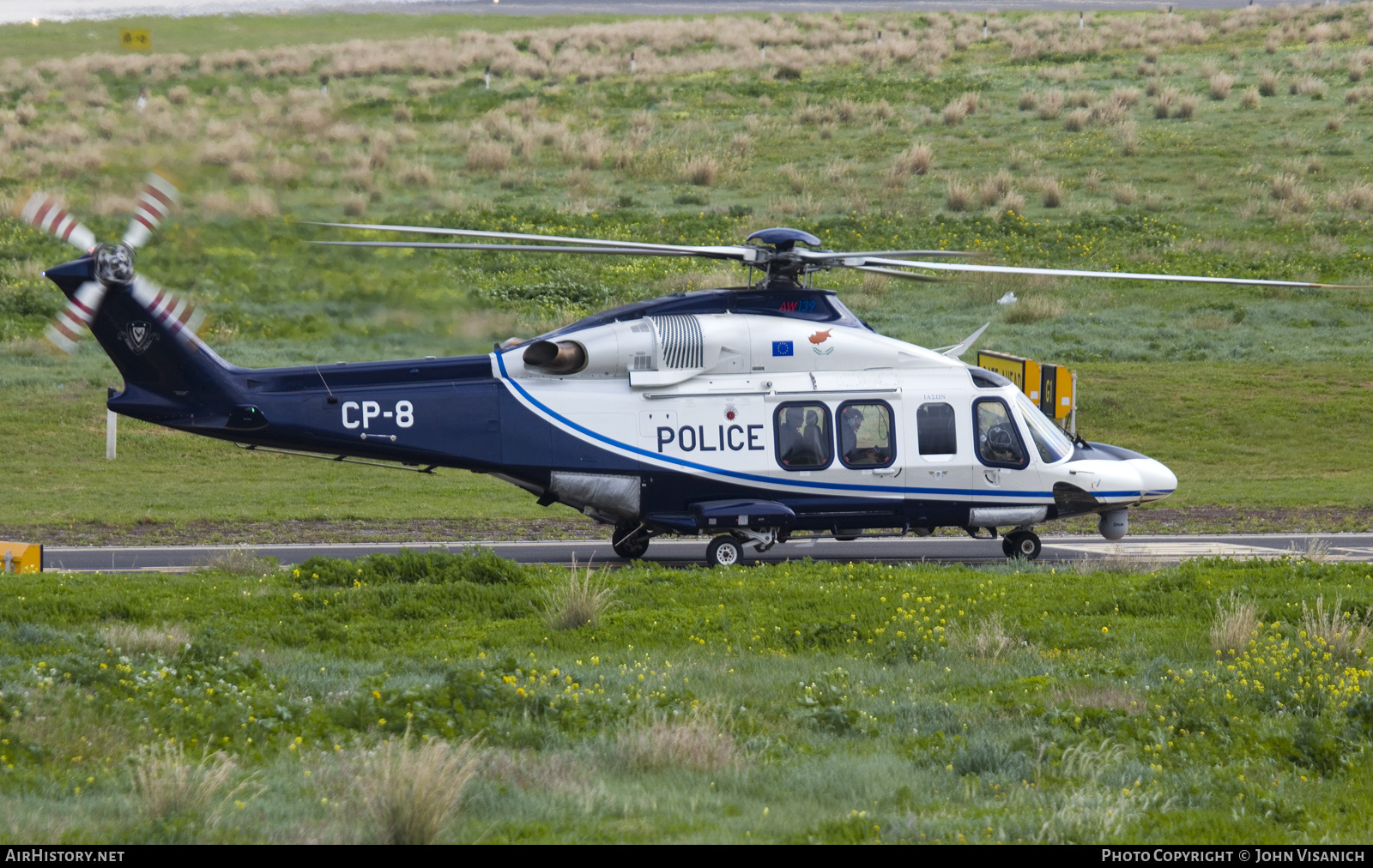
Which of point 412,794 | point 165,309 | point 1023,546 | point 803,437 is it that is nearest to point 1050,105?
point 1023,546

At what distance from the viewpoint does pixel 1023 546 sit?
18.7 metres

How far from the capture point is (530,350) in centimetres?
1697

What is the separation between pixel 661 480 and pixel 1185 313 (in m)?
22.2

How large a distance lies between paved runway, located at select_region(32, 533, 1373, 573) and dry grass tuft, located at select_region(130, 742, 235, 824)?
413 inches

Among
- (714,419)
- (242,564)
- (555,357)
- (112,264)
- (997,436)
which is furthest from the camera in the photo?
(997,436)

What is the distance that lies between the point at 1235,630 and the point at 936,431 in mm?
6378

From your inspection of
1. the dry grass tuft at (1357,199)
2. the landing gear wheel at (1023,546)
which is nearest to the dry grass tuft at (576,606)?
the landing gear wheel at (1023,546)

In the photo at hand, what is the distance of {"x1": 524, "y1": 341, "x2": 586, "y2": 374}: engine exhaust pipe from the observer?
1692cm

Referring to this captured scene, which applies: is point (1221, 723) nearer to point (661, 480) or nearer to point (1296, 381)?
point (661, 480)

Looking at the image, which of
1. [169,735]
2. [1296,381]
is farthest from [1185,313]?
[169,735]

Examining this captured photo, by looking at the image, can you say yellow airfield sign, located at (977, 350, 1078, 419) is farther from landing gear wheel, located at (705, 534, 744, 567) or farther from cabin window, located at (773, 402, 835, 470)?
landing gear wheel, located at (705, 534, 744, 567)

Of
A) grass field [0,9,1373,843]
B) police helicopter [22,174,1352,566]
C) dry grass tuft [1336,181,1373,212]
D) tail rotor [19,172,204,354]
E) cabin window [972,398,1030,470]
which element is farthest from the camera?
dry grass tuft [1336,181,1373,212]

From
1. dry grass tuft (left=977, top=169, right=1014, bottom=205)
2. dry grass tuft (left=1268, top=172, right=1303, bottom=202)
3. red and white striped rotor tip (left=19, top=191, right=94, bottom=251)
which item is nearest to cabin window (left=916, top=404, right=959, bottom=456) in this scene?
red and white striped rotor tip (left=19, top=191, right=94, bottom=251)

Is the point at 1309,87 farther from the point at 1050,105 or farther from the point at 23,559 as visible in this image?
the point at 23,559
